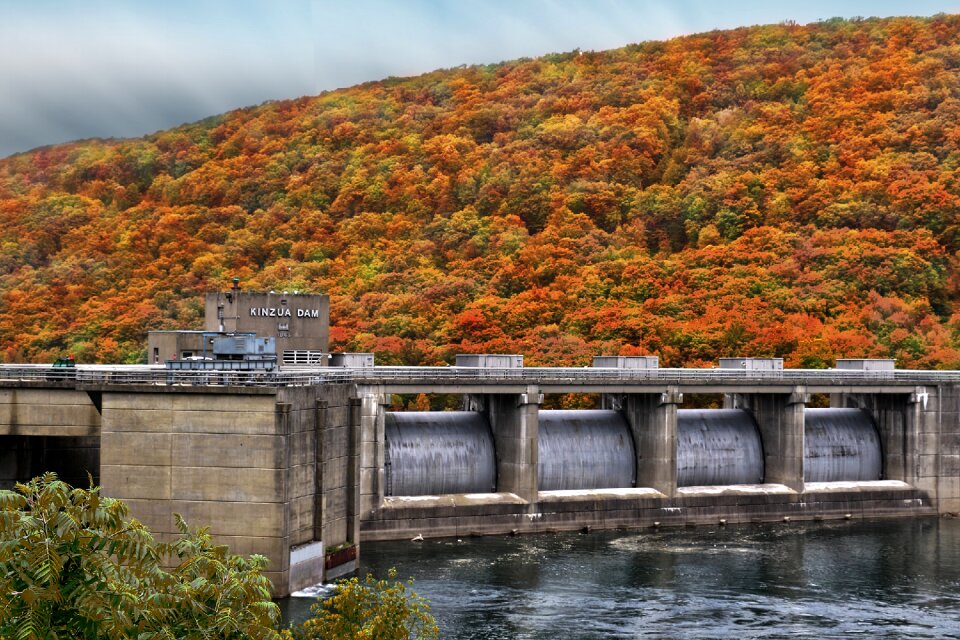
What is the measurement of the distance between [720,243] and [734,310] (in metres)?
27.2

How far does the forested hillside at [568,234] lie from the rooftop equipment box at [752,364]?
1060 inches

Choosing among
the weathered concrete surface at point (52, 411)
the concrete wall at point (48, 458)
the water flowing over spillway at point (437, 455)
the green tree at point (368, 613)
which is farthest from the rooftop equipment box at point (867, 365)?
the green tree at point (368, 613)

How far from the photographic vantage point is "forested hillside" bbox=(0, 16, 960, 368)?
128000 mm

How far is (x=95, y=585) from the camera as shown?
22.5 m

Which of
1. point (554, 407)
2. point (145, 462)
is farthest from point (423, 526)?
point (554, 407)

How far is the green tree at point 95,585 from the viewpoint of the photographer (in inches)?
854

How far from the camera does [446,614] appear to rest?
54.4m

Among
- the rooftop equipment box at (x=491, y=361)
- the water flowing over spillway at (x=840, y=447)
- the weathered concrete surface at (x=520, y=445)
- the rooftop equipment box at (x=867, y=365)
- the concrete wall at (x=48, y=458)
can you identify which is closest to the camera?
the concrete wall at (x=48, y=458)

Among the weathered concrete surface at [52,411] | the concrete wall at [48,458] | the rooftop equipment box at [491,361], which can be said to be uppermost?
the rooftop equipment box at [491,361]

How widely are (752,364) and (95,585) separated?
71.4 metres

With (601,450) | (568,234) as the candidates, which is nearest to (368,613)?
(601,450)

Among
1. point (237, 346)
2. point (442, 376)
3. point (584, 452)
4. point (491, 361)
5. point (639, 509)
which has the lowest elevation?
point (639, 509)

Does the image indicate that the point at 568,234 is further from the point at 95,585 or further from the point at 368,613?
the point at 95,585

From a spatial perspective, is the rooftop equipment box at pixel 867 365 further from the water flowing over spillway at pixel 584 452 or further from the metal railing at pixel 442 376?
the water flowing over spillway at pixel 584 452
